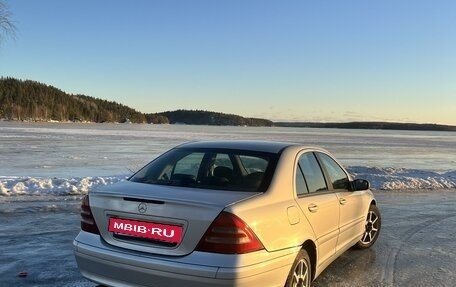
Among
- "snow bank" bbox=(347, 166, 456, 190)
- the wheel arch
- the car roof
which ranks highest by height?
the car roof

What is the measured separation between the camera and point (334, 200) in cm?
502

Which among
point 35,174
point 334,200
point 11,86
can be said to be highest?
point 11,86

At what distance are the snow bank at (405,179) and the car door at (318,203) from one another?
325 inches

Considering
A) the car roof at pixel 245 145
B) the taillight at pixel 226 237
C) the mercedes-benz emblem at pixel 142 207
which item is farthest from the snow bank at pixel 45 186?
the taillight at pixel 226 237

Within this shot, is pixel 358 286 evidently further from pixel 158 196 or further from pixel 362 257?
pixel 158 196

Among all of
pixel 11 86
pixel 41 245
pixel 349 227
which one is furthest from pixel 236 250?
pixel 11 86

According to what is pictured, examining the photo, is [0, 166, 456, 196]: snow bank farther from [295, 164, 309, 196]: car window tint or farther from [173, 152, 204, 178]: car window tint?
[295, 164, 309, 196]: car window tint

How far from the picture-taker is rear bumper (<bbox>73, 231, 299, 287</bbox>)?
3433 mm

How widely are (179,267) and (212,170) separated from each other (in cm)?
124

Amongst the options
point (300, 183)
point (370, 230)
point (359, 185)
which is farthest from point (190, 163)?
point (370, 230)

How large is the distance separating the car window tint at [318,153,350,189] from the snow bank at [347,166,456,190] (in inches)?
298

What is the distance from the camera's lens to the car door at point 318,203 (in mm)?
4391

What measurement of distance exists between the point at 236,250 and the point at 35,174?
1299 centimetres

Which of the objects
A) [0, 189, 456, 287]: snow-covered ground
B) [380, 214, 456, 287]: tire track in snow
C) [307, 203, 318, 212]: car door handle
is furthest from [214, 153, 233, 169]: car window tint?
[380, 214, 456, 287]: tire track in snow
